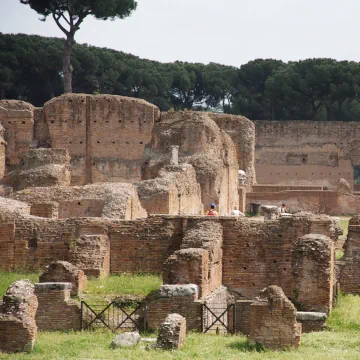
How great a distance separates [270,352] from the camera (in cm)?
1389

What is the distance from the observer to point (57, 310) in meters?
16.5

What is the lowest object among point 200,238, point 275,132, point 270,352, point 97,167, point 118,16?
point 270,352

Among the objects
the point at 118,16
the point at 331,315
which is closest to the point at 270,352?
the point at 331,315

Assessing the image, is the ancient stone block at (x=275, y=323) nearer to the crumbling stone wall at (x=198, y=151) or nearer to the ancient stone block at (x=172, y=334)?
the ancient stone block at (x=172, y=334)

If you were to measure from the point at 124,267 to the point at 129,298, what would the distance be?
2789mm

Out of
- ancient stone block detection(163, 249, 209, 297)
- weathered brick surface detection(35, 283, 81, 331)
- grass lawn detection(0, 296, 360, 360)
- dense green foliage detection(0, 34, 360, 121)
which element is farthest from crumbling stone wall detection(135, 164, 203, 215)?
dense green foliage detection(0, 34, 360, 121)

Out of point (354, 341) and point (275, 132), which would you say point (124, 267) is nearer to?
point (354, 341)

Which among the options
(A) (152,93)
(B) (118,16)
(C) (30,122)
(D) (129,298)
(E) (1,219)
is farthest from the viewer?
(A) (152,93)

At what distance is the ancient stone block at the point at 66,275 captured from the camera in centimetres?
1734

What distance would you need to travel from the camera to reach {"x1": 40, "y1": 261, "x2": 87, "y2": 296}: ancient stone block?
17344 millimetres

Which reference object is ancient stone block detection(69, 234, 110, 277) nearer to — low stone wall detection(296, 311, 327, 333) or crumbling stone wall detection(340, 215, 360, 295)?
low stone wall detection(296, 311, 327, 333)

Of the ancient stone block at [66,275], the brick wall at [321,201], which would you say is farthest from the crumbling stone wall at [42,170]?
the ancient stone block at [66,275]

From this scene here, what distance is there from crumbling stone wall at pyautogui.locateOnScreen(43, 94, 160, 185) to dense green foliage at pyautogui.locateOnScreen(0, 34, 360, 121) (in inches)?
704

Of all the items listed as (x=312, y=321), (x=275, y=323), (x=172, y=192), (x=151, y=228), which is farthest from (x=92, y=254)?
(x=172, y=192)
